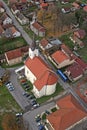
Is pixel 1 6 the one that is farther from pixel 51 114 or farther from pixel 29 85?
pixel 51 114

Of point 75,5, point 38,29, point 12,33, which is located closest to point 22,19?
point 12,33

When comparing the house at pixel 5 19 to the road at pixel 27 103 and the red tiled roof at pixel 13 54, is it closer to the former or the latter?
the red tiled roof at pixel 13 54

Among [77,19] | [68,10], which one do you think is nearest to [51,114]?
[77,19]

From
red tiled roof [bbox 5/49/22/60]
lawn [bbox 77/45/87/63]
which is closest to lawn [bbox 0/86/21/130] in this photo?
red tiled roof [bbox 5/49/22/60]

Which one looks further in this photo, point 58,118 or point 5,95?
point 5,95

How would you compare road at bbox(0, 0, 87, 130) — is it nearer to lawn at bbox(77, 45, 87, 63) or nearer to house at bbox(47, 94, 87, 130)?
house at bbox(47, 94, 87, 130)

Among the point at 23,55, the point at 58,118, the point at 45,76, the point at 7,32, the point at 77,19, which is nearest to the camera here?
the point at 58,118

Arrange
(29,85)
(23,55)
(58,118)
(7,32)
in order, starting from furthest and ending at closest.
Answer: (7,32) < (23,55) < (29,85) < (58,118)
